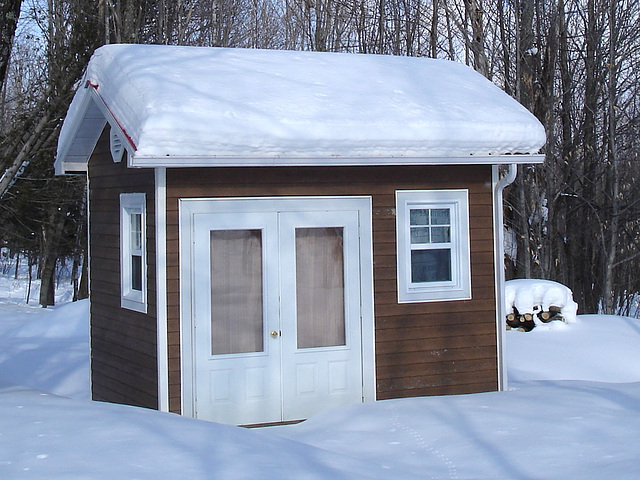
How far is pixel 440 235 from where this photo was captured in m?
8.87

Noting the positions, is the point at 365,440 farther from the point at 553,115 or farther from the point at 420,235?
the point at 553,115

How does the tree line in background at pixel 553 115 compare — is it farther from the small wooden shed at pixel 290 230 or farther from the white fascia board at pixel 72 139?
the small wooden shed at pixel 290 230

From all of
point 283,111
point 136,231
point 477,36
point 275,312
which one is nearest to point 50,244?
point 477,36

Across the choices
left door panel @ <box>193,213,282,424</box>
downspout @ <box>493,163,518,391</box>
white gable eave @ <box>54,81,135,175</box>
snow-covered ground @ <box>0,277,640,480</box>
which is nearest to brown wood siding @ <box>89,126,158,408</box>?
white gable eave @ <box>54,81,135,175</box>

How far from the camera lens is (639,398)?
27.9ft

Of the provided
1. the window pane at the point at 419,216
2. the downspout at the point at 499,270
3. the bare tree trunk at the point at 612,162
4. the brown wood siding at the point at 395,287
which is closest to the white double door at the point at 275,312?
the brown wood siding at the point at 395,287

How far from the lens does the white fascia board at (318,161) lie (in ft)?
23.7

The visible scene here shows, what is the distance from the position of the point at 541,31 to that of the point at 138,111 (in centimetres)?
1478

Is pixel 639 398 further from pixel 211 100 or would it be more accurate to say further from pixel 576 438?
pixel 211 100

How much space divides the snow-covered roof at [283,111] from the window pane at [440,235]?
0.86 metres

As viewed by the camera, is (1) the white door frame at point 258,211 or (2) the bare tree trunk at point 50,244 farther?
(2) the bare tree trunk at point 50,244

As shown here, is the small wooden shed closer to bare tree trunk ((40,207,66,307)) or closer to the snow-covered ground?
the snow-covered ground

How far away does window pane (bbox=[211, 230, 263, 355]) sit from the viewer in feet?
26.3

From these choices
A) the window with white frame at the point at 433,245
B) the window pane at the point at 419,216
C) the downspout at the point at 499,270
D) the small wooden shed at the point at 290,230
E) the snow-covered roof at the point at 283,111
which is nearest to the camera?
the snow-covered roof at the point at 283,111
